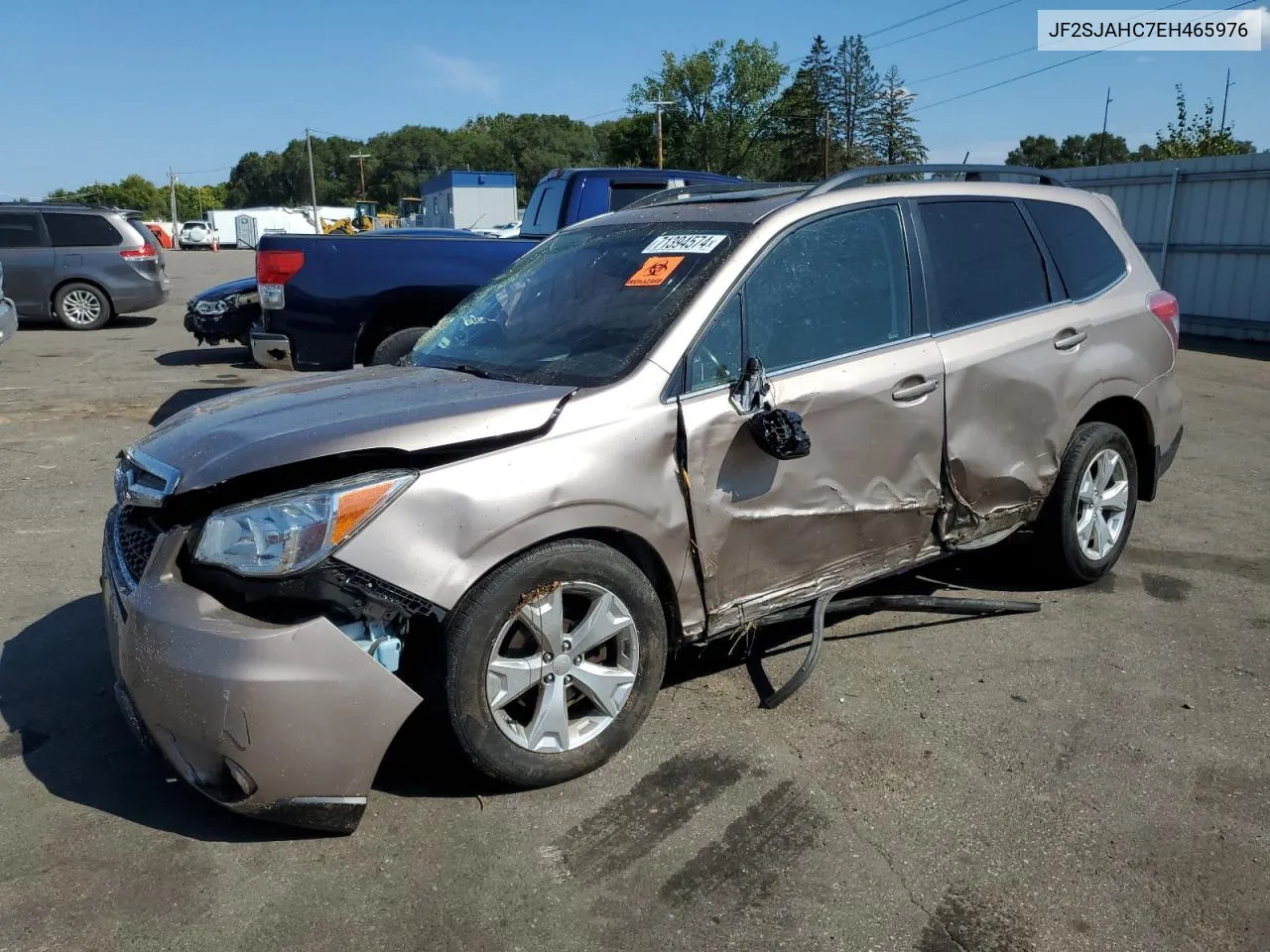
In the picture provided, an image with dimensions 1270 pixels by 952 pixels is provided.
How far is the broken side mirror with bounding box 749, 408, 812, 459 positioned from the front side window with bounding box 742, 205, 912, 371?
25 centimetres

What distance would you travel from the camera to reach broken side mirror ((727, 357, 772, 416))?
11.3 feet

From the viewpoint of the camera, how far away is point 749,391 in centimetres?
344

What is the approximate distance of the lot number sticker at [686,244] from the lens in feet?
12.2

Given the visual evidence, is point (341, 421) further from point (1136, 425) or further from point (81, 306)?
point (81, 306)

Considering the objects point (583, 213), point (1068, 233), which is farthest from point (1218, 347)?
point (1068, 233)

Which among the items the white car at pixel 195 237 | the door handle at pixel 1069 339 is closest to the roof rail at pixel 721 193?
the door handle at pixel 1069 339

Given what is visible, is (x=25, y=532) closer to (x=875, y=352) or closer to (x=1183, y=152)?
(x=875, y=352)

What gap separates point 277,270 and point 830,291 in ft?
16.9

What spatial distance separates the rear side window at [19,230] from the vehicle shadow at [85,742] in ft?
42.8

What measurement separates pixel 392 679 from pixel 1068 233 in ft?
12.3

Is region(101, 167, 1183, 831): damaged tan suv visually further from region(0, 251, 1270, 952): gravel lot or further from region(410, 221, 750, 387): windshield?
region(0, 251, 1270, 952): gravel lot

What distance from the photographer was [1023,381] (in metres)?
4.37

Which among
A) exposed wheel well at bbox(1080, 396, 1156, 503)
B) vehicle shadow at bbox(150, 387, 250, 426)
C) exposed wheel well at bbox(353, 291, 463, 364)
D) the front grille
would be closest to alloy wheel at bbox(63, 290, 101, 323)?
vehicle shadow at bbox(150, 387, 250, 426)

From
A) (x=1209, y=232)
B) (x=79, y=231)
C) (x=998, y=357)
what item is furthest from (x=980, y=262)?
(x=79, y=231)
